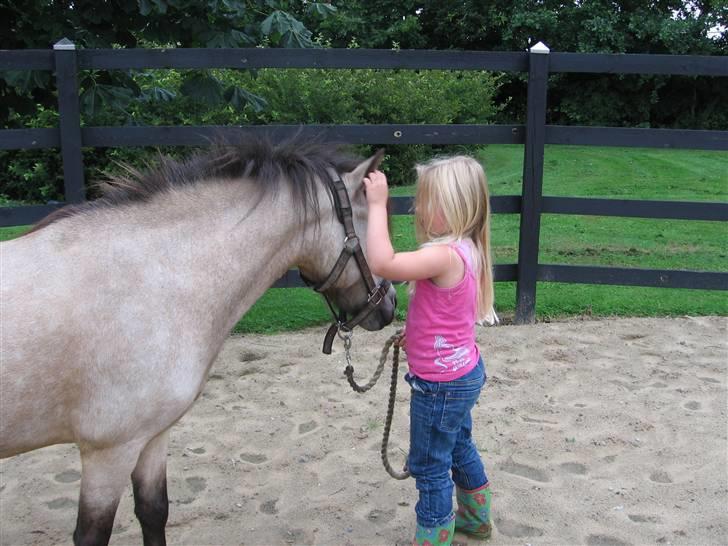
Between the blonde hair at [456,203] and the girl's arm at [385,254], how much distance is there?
13 centimetres

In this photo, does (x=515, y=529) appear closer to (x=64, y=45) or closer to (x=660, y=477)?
(x=660, y=477)

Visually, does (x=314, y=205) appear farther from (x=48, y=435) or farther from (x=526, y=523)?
(x=526, y=523)

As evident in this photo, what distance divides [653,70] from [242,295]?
421 cm

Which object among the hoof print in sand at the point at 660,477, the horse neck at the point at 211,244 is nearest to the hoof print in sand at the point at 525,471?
the hoof print in sand at the point at 660,477

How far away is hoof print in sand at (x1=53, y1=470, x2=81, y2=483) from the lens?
348cm

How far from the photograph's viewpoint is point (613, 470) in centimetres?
351

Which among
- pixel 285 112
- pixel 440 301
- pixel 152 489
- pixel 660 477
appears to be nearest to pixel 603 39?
pixel 285 112

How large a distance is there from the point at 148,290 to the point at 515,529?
6.06ft

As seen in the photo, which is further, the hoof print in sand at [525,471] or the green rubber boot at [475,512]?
the hoof print in sand at [525,471]

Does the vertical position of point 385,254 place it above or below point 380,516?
above

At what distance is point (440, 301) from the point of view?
2578mm

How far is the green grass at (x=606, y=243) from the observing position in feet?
19.2

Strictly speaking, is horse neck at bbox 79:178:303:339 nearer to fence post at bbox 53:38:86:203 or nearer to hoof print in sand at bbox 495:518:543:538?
hoof print in sand at bbox 495:518:543:538

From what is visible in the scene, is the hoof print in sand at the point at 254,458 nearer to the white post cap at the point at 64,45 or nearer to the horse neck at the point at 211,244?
the horse neck at the point at 211,244
